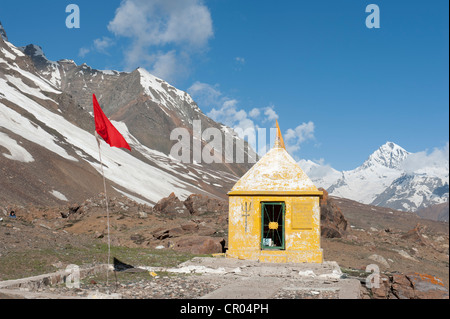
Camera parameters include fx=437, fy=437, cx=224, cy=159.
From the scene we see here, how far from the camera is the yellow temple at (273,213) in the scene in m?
16.1

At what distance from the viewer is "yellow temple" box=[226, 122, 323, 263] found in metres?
16.1

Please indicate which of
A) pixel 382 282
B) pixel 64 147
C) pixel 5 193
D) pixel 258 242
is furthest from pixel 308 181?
pixel 64 147

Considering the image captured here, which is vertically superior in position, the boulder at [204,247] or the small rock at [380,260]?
the boulder at [204,247]

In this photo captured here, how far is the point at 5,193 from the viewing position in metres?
47.9

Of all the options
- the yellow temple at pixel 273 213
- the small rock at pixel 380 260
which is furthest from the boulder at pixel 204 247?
the small rock at pixel 380 260

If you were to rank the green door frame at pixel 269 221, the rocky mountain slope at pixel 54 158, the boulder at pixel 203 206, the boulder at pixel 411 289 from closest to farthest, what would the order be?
the boulder at pixel 411 289, the green door frame at pixel 269 221, the boulder at pixel 203 206, the rocky mountain slope at pixel 54 158

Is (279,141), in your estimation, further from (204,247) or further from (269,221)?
(204,247)

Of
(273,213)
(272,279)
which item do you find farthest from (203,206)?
(272,279)

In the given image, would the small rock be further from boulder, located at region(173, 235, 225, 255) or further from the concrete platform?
the concrete platform

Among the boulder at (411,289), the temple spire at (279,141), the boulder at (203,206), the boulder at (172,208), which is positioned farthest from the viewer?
the boulder at (172,208)

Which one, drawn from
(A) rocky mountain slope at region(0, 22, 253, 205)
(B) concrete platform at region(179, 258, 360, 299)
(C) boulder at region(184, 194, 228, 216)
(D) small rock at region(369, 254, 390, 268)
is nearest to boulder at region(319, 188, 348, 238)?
(C) boulder at region(184, 194, 228, 216)

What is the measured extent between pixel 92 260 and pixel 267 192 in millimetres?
6863

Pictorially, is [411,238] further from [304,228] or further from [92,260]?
[92,260]

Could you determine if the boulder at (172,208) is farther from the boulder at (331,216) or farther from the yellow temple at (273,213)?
the yellow temple at (273,213)
